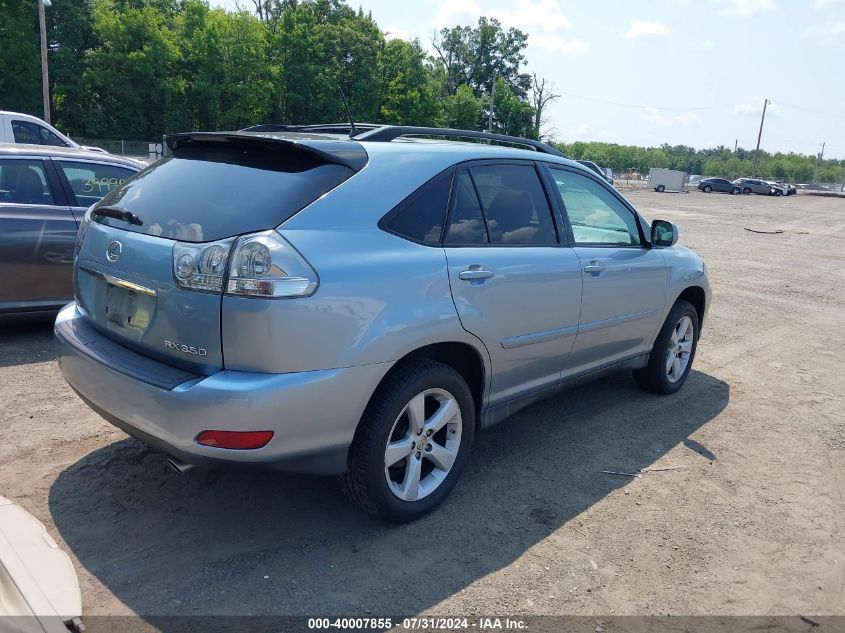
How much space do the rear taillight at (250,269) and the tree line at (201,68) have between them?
45634 mm

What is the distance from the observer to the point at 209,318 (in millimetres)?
2652

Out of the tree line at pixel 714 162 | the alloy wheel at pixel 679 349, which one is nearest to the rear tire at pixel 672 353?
A: the alloy wheel at pixel 679 349

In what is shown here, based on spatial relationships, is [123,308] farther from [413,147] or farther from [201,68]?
[201,68]

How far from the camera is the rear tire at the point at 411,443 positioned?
2.98 meters

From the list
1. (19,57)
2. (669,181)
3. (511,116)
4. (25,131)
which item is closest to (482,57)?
(511,116)

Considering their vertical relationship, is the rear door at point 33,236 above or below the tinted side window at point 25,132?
below

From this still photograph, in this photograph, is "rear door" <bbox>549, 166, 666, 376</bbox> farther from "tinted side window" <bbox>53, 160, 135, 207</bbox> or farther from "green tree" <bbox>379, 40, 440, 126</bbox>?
"green tree" <bbox>379, 40, 440, 126</bbox>

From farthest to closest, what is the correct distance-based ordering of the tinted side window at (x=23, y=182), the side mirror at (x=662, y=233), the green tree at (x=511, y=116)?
1. the green tree at (x=511, y=116)
2. the tinted side window at (x=23, y=182)
3. the side mirror at (x=662, y=233)

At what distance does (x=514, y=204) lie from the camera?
3836mm

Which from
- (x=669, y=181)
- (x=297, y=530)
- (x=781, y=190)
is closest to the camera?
(x=297, y=530)

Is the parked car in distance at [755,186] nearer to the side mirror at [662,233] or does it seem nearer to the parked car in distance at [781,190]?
the parked car in distance at [781,190]

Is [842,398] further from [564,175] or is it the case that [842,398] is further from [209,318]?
[209,318]

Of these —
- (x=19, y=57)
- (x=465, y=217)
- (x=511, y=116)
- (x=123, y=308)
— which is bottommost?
(x=123, y=308)

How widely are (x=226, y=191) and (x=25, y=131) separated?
1260cm
